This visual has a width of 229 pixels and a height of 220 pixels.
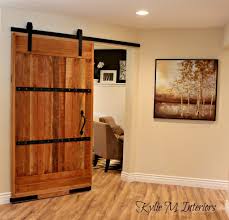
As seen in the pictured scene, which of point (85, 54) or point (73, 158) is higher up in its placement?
point (85, 54)

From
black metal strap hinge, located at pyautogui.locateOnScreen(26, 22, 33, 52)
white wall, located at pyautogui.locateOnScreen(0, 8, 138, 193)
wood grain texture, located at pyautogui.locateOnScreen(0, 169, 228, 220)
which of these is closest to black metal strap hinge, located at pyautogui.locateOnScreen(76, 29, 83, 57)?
white wall, located at pyautogui.locateOnScreen(0, 8, 138, 193)

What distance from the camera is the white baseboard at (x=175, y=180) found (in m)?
4.91

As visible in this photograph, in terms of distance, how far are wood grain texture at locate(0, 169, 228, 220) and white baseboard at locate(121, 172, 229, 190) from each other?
0.11m

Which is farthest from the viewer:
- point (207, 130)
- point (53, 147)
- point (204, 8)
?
point (207, 130)

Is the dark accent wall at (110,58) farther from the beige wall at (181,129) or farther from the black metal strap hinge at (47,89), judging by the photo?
the black metal strap hinge at (47,89)

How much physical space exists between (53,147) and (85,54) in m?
1.31

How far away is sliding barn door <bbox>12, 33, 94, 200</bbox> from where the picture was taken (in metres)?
4.02

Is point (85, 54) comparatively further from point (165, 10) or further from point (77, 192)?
point (77, 192)

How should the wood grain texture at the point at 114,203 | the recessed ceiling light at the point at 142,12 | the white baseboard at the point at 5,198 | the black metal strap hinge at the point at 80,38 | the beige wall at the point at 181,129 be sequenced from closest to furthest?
the wood grain texture at the point at 114,203, the recessed ceiling light at the point at 142,12, the white baseboard at the point at 5,198, the black metal strap hinge at the point at 80,38, the beige wall at the point at 181,129

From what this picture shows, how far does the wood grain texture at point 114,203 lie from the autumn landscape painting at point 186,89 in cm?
111

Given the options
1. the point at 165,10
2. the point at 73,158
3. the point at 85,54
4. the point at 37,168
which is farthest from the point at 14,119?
the point at 165,10

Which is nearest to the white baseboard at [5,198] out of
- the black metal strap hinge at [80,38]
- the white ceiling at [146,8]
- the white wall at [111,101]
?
the black metal strap hinge at [80,38]

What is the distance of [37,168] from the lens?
4195mm

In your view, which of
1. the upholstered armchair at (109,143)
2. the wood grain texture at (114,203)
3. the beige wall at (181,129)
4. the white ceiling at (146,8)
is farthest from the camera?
the upholstered armchair at (109,143)
